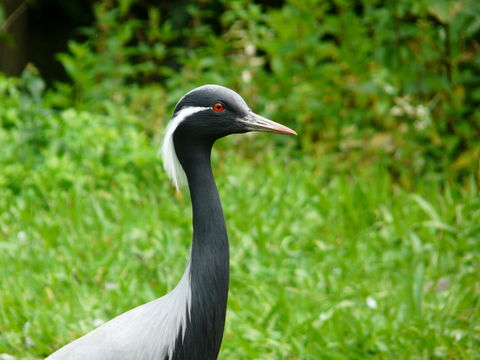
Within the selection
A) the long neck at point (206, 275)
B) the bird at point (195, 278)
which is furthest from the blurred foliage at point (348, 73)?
the long neck at point (206, 275)

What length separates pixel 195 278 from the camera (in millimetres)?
2875

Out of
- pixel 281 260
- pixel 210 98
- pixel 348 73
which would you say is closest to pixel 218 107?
pixel 210 98

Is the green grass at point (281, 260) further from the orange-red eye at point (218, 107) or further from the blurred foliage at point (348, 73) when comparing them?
the orange-red eye at point (218, 107)

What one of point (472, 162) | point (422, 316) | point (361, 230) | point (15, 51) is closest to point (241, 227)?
point (361, 230)

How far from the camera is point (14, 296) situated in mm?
4152

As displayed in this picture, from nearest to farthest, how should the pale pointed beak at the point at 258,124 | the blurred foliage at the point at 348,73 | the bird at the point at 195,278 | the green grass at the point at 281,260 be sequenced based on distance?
the bird at the point at 195,278 < the pale pointed beak at the point at 258,124 < the green grass at the point at 281,260 < the blurred foliage at the point at 348,73

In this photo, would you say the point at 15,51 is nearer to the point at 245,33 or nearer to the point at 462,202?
the point at 245,33

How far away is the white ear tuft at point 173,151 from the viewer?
2924 millimetres

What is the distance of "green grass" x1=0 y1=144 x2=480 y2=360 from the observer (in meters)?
3.86

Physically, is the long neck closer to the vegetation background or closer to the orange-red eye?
the orange-red eye

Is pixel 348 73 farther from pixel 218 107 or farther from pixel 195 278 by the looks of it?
pixel 195 278

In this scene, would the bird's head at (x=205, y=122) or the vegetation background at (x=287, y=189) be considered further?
the vegetation background at (x=287, y=189)

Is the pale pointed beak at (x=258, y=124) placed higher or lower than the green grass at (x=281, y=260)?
higher

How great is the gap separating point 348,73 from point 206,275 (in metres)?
3.77
